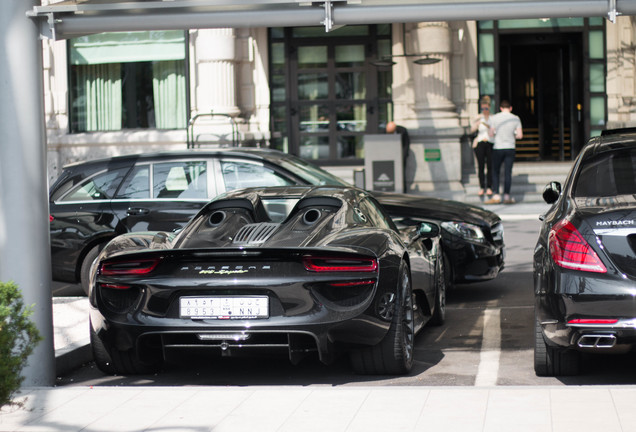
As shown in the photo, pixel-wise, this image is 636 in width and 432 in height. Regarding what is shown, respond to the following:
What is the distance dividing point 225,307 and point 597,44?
18.5m

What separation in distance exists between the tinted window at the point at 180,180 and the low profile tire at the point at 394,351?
412cm

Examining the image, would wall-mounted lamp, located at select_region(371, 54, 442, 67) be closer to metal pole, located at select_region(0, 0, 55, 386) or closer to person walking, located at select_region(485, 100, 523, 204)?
person walking, located at select_region(485, 100, 523, 204)

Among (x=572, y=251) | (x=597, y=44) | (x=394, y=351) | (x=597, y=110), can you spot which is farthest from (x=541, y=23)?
(x=572, y=251)

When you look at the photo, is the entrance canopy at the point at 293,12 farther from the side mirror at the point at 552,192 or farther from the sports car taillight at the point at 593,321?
the sports car taillight at the point at 593,321

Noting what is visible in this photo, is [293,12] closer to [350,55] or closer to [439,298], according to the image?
[439,298]

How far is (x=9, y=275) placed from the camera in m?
6.74

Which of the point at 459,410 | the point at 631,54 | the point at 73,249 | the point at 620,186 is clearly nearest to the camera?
the point at 459,410

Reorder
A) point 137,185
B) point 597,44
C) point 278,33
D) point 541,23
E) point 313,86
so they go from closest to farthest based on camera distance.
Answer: point 137,185, point 597,44, point 541,23, point 278,33, point 313,86

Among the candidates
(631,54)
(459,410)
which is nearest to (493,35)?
(631,54)

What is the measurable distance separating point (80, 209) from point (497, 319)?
4361 millimetres

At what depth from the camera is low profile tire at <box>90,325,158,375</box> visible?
7086 millimetres

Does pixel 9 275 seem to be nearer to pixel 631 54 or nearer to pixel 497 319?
pixel 497 319

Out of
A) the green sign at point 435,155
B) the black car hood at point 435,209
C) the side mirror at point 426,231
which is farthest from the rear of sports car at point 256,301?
the green sign at point 435,155

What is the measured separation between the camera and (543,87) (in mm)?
26578
